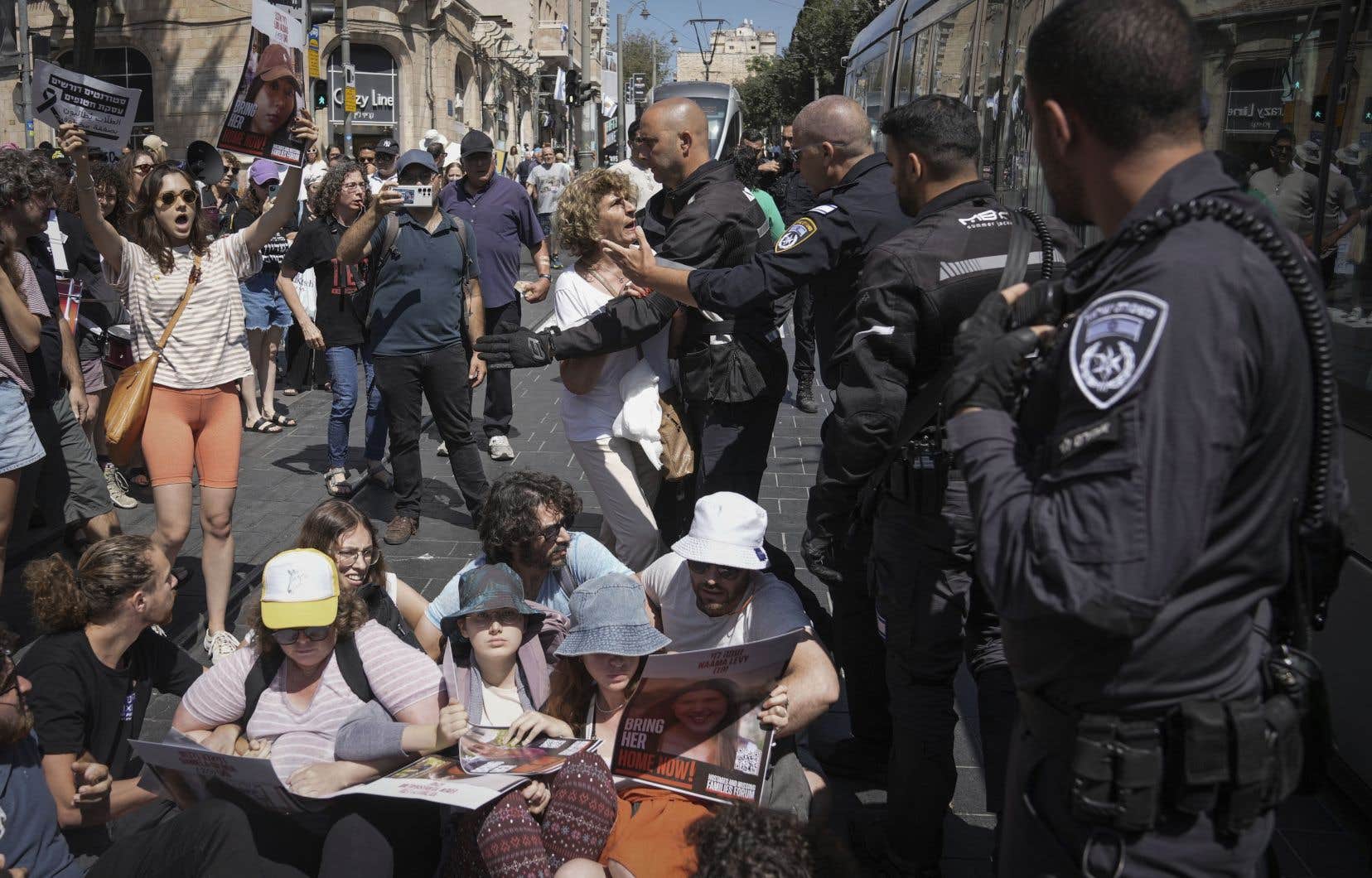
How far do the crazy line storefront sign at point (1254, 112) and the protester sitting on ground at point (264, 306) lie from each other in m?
6.99

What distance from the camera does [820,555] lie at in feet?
11.3

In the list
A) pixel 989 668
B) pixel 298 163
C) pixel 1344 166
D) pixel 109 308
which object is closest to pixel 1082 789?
pixel 989 668

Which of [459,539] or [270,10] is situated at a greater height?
[270,10]

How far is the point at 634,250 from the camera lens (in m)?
3.91

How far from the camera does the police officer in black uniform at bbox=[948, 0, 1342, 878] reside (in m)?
1.54

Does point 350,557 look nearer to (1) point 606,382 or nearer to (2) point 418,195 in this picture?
(1) point 606,382

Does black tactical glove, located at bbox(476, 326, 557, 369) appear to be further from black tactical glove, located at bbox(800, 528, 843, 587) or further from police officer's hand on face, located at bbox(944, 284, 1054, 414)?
police officer's hand on face, located at bbox(944, 284, 1054, 414)

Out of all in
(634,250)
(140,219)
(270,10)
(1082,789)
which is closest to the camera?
(1082,789)

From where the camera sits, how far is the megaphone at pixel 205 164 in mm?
9766

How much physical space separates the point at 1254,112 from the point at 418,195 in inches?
162

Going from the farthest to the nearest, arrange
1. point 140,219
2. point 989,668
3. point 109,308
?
point 109,308 → point 140,219 → point 989,668

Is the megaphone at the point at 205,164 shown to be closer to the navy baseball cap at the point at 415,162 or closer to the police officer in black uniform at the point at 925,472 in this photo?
the navy baseball cap at the point at 415,162

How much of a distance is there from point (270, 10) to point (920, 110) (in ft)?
11.5

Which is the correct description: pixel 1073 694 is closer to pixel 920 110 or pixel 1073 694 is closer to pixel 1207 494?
pixel 1207 494
